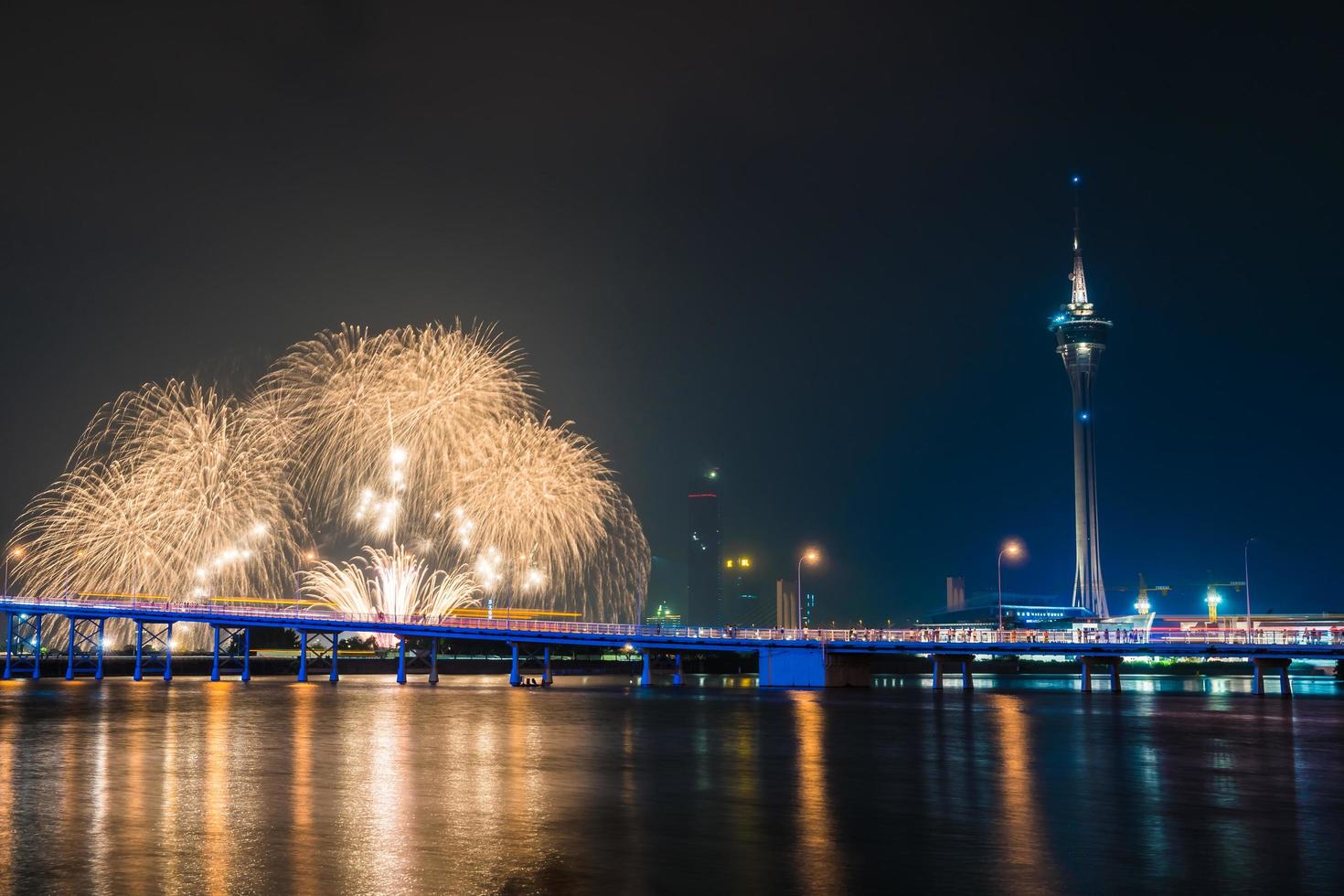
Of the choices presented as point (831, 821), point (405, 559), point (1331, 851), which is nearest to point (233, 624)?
point (405, 559)

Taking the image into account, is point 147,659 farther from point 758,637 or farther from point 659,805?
point 659,805

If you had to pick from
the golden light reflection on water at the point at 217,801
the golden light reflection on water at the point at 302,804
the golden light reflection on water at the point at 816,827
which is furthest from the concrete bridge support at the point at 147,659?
the golden light reflection on water at the point at 816,827

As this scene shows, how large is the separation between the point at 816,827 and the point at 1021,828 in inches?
189

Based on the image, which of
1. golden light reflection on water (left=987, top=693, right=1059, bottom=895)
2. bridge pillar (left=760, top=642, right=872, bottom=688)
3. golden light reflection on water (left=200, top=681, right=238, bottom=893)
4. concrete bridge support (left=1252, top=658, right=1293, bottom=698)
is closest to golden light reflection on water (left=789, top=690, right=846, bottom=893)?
golden light reflection on water (left=987, top=693, right=1059, bottom=895)

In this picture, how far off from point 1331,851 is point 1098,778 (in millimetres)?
13309

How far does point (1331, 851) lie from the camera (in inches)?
1097

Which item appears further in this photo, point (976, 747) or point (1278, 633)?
point (1278, 633)

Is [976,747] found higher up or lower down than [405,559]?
lower down

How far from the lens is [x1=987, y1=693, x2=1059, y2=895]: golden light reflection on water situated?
2423 centimetres

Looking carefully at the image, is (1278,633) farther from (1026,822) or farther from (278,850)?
(278,850)

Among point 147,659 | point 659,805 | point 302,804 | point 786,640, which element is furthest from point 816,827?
point 147,659

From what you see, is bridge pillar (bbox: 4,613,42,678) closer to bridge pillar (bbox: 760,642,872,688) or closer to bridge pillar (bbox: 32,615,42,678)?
bridge pillar (bbox: 32,615,42,678)

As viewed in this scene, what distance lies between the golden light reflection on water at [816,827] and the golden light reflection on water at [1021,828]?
10.8 feet

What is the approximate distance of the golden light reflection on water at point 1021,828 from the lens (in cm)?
2423
